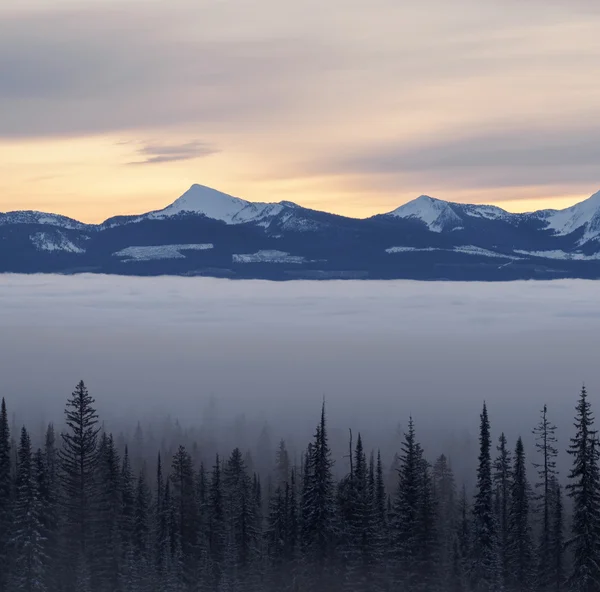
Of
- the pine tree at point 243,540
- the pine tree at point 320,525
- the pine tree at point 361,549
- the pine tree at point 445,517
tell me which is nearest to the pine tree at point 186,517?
the pine tree at point 243,540

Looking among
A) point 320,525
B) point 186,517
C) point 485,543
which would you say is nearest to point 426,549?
point 485,543

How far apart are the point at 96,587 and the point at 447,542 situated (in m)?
33.3

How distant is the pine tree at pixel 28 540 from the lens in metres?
61.4

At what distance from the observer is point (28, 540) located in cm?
6203

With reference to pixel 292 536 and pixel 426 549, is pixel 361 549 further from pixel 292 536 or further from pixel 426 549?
pixel 292 536

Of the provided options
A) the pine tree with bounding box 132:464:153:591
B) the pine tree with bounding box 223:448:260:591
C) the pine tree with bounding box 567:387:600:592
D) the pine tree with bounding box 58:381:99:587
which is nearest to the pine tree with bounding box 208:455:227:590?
the pine tree with bounding box 223:448:260:591

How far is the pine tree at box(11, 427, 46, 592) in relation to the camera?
2419 inches

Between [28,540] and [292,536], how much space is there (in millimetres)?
18821

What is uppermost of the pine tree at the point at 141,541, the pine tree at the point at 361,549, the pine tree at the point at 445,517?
the pine tree at the point at 361,549

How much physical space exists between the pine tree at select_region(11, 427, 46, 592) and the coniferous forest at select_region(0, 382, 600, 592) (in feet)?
0.32

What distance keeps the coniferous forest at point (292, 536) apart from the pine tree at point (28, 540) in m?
0.10

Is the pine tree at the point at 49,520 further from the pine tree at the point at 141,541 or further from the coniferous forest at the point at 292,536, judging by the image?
the pine tree at the point at 141,541

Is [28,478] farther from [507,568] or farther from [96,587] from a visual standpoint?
[507,568]

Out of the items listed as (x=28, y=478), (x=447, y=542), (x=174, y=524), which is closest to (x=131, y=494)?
(x=174, y=524)
